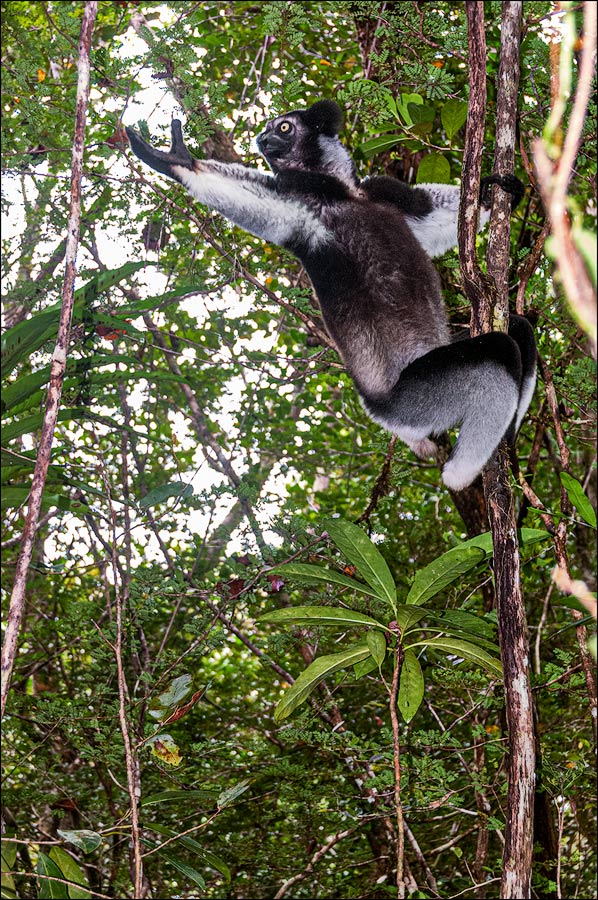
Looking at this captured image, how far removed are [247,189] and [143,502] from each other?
47.0 inches

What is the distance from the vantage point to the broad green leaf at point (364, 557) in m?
2.12

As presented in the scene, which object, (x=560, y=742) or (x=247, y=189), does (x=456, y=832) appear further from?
(x=247, y=189)

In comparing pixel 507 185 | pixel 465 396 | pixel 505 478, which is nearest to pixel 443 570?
pixel 505 478

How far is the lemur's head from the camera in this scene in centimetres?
294

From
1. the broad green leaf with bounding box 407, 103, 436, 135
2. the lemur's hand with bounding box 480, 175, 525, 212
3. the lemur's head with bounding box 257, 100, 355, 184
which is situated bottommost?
the lemur's hand with bounding box 480, 175, 525, 212

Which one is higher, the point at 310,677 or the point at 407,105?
the point at 407,105

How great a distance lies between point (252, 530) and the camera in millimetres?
Answer: 2994

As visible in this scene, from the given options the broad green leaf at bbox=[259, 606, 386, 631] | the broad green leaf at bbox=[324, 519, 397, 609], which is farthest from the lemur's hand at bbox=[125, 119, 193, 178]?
the broad green leaf at bbox=[259, 606, 386, 631]

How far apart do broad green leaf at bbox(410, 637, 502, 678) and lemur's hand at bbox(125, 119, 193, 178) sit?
5.78 feet

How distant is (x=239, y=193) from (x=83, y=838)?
2.08 metres

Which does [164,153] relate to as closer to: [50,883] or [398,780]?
[398,780]

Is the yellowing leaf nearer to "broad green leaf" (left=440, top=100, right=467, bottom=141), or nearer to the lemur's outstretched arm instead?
the lemur's outstretched arm

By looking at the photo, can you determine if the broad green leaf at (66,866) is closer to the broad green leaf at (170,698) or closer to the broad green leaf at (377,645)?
the broad green leaf at (170,698)

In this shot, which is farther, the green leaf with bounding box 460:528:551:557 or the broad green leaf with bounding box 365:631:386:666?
the green leaf with bounding box 460:528:551:557
